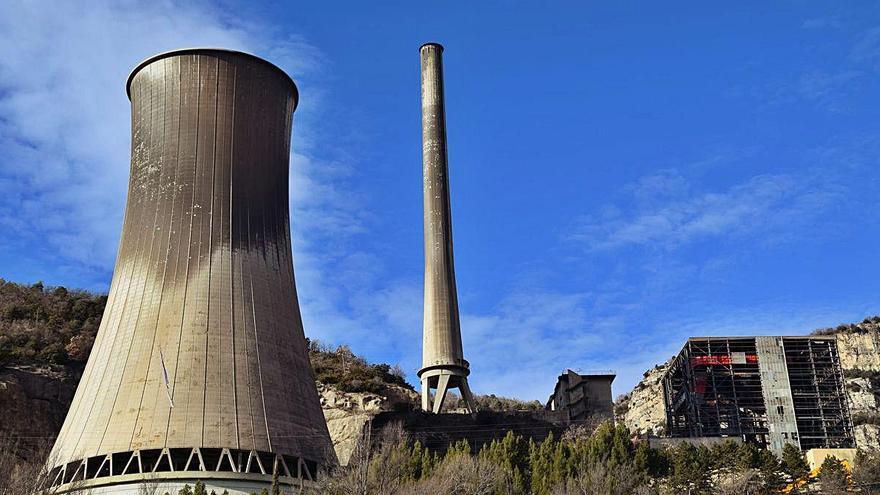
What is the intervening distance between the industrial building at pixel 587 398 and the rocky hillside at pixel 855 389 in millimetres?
5870

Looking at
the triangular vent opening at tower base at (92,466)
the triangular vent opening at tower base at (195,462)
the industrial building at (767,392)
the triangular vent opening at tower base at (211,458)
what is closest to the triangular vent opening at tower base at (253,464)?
the triangular vent opening at tower base at (211,458)

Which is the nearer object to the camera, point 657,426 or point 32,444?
point 32,444

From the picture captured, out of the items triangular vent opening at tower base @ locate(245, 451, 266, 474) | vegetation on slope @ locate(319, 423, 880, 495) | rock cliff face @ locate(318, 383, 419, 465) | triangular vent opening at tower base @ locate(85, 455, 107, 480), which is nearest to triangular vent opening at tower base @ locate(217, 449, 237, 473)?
triangular vent opening at tower base @ locate(245, 451, 266, 474)

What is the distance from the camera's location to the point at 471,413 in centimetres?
3966

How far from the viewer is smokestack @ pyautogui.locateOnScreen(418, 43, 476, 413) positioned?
141 feet

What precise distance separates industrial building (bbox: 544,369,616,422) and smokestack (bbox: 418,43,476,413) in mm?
4423

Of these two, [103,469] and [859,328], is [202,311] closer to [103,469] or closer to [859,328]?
[103,469]

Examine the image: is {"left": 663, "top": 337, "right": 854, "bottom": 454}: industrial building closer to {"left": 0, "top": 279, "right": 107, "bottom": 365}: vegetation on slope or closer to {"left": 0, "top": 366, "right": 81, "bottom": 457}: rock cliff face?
{"left": 0, "top": 366, "right": 81, "bottom": 457}: rock cliff face

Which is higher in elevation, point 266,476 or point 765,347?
point 765,347

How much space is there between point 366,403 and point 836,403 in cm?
2099

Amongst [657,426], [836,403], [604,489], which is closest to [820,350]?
[836,403]

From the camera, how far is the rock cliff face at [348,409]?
41812 mm

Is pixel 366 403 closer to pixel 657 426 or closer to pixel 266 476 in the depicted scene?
pixel 657 426

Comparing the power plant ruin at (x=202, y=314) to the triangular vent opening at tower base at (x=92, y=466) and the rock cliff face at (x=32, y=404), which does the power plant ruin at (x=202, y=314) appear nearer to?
the triangular vent opening at tower base at (x=92, y=466)
